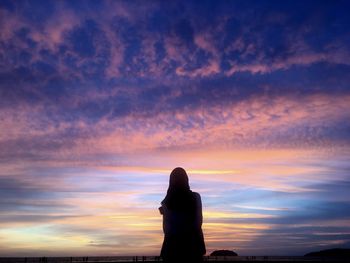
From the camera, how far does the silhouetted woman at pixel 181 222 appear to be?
5.27 meters

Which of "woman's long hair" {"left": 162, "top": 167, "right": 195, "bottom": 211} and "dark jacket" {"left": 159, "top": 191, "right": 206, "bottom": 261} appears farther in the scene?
"woman's long hair" {"left": 162, "top": 167, "right": 195, "bottom": 211}

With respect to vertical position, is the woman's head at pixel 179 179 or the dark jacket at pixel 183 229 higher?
the woman's head at pixel 179 179

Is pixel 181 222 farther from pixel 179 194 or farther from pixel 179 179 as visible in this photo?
pixel 179 179

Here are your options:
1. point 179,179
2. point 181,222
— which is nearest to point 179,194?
point 179,179

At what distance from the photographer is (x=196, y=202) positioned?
18.1 ft

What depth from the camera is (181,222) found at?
5.44 m

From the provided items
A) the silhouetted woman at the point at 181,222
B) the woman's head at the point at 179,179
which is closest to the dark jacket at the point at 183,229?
the silhouetted woman at the point at 181,222

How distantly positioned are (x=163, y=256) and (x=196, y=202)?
79 cm

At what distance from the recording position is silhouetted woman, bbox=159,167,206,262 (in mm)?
5270

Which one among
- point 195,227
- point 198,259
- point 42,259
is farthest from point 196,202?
point 42,259

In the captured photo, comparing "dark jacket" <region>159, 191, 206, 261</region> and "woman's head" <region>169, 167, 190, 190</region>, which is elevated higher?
"woman's head" <region>169, 167, 190, 190</region>

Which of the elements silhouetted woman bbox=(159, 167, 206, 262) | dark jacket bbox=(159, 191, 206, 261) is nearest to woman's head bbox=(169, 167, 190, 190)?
silhouetted woman bbox=(159, 167, 206, 262)

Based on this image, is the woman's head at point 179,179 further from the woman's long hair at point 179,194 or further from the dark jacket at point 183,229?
the dark jacket at point 183,229

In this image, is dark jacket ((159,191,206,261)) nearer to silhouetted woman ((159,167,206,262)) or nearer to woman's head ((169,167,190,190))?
silhouetted woman ((159,167,206,262))
